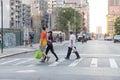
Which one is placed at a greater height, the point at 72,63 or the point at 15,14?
the point at 15,14

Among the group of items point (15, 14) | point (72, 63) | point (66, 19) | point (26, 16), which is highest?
point (66, 19)

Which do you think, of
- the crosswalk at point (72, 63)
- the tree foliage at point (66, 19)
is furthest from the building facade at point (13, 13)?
the tree foliage at point (66, 19)

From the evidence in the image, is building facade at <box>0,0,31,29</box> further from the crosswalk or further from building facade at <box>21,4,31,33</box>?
the crosswalk

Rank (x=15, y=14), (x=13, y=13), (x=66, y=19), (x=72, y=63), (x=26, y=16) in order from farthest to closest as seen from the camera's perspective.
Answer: (x=66, y=19) < (x=26, y=16) < (x=15, y=14) < (x=13, y=13) < (x=72, y=63)

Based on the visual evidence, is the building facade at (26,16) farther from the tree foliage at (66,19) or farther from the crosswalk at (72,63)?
the crosswalk at (72,63)

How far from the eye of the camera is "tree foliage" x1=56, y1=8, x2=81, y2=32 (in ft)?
495

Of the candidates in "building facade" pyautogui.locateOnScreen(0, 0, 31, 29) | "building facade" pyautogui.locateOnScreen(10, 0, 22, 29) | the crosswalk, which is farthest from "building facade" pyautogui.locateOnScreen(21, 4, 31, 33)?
the crosswalk

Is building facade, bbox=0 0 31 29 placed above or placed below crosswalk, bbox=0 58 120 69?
above

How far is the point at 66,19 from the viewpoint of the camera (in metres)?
156

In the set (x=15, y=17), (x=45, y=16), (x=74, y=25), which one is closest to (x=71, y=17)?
(x=74, y=25)

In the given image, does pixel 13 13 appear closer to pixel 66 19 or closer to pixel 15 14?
pixel 15 14

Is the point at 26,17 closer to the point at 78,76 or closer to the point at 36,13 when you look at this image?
the point at 36,13

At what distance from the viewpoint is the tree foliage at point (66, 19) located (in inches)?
5934

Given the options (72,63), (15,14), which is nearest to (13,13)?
(15,14)
